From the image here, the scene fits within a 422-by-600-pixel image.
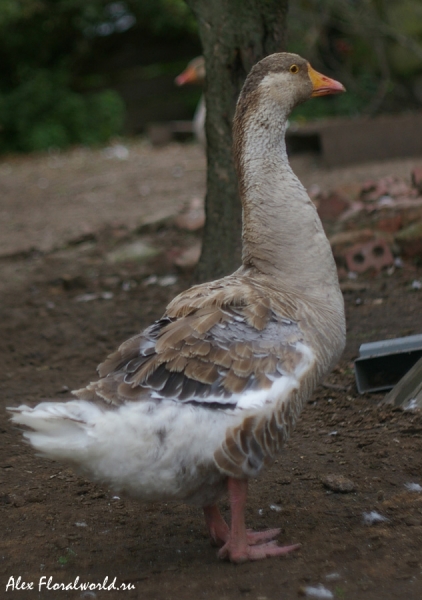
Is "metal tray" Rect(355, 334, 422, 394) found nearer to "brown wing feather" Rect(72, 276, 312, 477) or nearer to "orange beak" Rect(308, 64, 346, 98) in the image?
"brown wing feather" Rect(72, 276, 312, 477)

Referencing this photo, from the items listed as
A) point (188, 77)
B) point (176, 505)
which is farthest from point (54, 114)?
point (176, 505)

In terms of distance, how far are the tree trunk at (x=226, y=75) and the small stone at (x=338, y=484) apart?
2517 millimetres

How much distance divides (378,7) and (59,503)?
13848mm

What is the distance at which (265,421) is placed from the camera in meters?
3.03

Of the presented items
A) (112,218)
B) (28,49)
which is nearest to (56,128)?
(28,49)

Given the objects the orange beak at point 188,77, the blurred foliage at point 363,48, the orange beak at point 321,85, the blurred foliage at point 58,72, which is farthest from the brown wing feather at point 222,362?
the blurred foliage at point 58,72

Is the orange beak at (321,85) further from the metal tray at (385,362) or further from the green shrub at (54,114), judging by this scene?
the green shrub at (54,114)

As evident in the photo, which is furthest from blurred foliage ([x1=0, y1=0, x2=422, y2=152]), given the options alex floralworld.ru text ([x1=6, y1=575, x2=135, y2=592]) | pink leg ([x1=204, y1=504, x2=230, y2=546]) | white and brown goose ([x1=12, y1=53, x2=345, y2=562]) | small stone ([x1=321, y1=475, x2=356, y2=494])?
alex floralworld.ru text ([x1=6, y1=575, x2=135, y2=592])

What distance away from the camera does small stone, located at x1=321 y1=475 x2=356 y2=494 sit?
370cm

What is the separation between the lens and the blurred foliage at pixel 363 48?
13508mm

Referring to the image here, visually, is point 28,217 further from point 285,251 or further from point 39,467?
point 285,251

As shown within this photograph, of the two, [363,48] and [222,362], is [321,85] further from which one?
[363,48]

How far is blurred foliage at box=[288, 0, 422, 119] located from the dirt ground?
24.2 ft

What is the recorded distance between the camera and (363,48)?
54.6 ft
